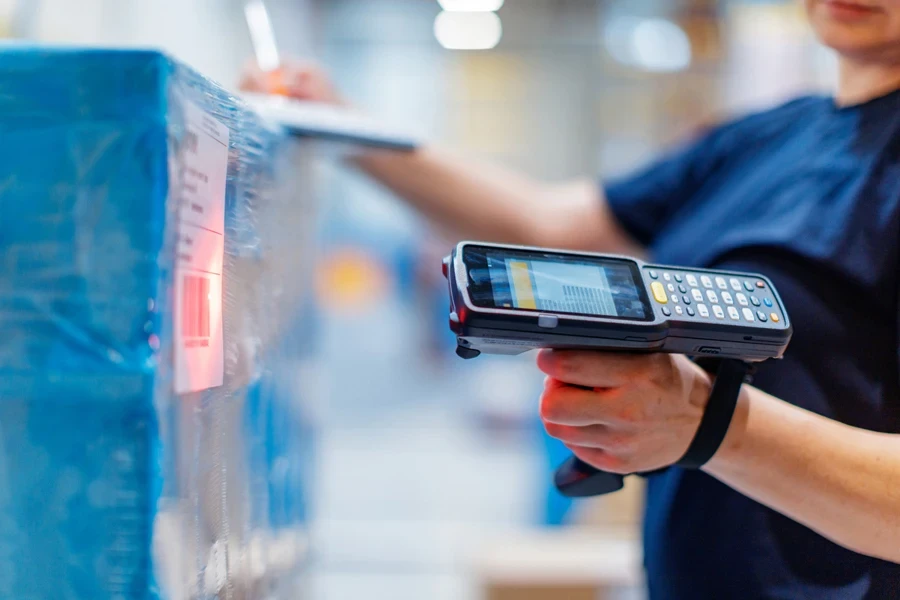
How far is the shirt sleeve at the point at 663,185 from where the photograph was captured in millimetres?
915

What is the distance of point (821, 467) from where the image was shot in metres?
0.53

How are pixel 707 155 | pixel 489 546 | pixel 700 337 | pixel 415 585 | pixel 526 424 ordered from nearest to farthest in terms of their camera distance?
pixel 700 337 → pixel 707 155 → pixel 489 546 → pixel 415 585 → pixel 526 424

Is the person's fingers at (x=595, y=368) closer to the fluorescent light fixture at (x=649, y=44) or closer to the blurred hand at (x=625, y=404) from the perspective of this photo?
the blurred hand at (x=625, y=404)

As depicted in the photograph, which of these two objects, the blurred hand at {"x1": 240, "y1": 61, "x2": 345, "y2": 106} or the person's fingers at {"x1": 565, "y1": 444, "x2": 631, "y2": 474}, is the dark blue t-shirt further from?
the blurred hand at {"x1": 240, "y1": 61, "x2": 345, "y2": 106}

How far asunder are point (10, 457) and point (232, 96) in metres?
0.26

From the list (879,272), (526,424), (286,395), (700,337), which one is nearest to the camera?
(700,337)

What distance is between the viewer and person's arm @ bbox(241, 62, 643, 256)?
41.8 inches

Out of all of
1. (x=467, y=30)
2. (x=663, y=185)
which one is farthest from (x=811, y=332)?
(x=467, y=30)

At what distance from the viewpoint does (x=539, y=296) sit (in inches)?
18.7

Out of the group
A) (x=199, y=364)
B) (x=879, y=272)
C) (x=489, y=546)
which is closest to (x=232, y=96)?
(x=199, y=364)

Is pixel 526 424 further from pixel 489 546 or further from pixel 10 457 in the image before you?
pixel 10 457

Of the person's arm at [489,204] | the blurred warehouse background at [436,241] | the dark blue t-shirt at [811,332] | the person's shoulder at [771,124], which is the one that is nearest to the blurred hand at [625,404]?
the dark blue t-shirt at [811,332]

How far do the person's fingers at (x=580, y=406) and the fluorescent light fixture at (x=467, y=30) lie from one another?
2468mm

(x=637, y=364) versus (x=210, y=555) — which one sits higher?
(x=637, y=364)
